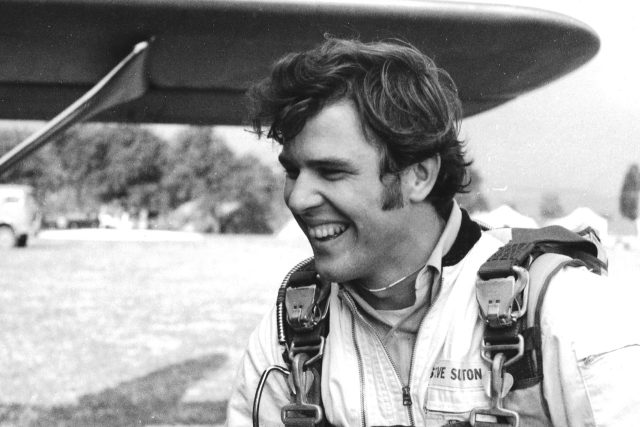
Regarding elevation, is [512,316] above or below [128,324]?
above

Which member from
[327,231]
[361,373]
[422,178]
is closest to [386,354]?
[361,373]

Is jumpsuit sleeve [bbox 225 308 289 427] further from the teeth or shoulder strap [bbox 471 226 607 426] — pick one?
shoulder strap [bbox 471 226 607 426]

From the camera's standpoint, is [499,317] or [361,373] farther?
[361,373]

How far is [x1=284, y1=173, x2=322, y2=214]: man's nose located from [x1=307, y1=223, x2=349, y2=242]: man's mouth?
0.15ft

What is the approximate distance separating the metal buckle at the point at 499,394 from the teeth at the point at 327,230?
399mm

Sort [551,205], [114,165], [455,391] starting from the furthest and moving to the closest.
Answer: [114,165] → [551,205] → [455,391]

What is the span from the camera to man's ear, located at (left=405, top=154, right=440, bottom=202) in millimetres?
1710

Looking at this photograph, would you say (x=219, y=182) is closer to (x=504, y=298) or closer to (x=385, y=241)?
(x=385, y=241)

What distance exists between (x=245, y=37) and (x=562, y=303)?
6.22 feet

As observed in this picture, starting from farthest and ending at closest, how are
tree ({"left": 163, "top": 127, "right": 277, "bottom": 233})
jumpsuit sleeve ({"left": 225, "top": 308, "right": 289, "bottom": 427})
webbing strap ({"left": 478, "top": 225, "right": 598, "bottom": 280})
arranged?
tree ({"left": 163, "top": 127, "right": 277, "bottom": 233})
jumpsuit sleeve ({"left": 225, "top": 308, "right": 289, "bottom": 427})
webbing strap ({"left": 478, "top": 225, "right": 598, "bottom": 280})

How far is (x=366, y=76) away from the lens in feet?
5.49

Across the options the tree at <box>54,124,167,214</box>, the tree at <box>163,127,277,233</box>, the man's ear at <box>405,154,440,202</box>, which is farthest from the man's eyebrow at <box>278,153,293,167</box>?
the tree at <box>54,124,167,214</box>

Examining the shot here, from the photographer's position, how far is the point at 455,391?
1.52 meters

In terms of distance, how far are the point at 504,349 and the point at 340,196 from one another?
0.43 meters
